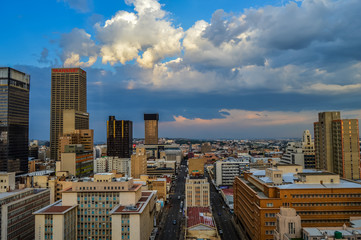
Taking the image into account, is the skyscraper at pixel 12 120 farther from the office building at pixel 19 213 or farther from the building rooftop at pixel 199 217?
the building rooftop at pixel 199 217

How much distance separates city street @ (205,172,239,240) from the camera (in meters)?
104

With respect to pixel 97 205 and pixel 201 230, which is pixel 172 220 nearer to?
pixel 97 205

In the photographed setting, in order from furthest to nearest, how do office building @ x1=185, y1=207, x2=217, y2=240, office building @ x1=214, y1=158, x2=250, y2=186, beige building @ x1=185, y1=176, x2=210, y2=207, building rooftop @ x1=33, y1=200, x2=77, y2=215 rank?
office building @ x1=214, y1=158, x2=250, y2=186 → beige building @ x1=185, y1=176, x2=210, y2=207 → building rooftop @ x1=33, y1=200, x2=77, y2=215 → office building @ x1=185, y1=207, x2=217, y2=240

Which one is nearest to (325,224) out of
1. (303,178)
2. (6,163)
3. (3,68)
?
(303,178)

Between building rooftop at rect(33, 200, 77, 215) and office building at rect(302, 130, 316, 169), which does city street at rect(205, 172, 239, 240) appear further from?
office building at rect(302, 130, 316, 169)

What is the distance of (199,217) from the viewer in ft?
287

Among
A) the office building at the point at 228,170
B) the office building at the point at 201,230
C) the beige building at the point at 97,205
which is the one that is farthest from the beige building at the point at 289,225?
the office building at the point at 228,170

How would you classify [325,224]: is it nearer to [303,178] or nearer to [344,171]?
[303,178]

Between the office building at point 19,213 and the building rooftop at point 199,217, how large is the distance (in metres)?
52.7

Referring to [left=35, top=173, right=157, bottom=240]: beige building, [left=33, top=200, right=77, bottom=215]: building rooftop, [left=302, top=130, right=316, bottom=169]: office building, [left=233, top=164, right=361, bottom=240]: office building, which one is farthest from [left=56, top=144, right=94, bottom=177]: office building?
[left=302, top=130, right=316, bottom=169]: office building

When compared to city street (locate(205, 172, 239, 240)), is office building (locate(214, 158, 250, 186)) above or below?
above

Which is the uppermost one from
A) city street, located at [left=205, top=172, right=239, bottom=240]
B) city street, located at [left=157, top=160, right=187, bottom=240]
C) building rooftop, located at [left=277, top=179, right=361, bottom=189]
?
building rooftop, located at [left=277, top=179, right=361, bottom=189]

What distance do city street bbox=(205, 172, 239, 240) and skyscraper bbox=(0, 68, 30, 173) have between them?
136 m

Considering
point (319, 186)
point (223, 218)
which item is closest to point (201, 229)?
point (319, 186)
